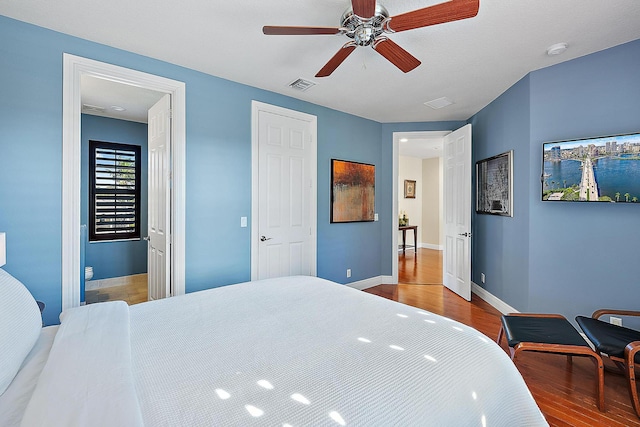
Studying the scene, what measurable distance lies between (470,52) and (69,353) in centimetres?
318

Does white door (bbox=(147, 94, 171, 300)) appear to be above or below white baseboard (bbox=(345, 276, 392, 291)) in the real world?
above

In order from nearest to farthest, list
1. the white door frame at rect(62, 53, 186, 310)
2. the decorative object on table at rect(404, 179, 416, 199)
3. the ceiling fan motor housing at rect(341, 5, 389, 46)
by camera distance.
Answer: the ceiling fan motor housing at rect(341, 5, 389, 46)
the white door frame at rect(62, 53, 186, 310)
the decorative object on table at rect(404, 179, 416, 199)

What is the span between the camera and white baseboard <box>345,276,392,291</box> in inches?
172

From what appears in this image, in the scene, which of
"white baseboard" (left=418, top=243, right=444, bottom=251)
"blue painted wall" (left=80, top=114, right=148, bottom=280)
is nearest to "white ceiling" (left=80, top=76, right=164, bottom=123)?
"blue painted wall" (left=80, top=114, right=148, bottom=280)

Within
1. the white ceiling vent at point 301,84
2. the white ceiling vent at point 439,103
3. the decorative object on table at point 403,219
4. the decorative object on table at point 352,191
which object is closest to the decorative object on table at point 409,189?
the decorative object on table at point 403,219

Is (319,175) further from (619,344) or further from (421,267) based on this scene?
(421,267)

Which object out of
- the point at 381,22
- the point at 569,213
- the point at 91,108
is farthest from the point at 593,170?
the point at 91,108

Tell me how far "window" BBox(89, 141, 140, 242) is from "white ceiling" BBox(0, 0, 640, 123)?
2722 mm

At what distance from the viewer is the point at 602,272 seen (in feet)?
8.31

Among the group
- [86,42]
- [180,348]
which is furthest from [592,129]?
[86,42]

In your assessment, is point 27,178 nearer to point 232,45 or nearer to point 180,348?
point 232,45

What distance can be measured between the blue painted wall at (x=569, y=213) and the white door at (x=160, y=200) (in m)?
3.51

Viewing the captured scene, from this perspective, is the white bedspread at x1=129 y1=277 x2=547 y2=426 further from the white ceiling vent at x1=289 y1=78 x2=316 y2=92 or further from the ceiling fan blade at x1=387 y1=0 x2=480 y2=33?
the white ceiling vent at x1=289 y1=78 x2=316 y2=92

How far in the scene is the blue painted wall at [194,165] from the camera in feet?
6.94
